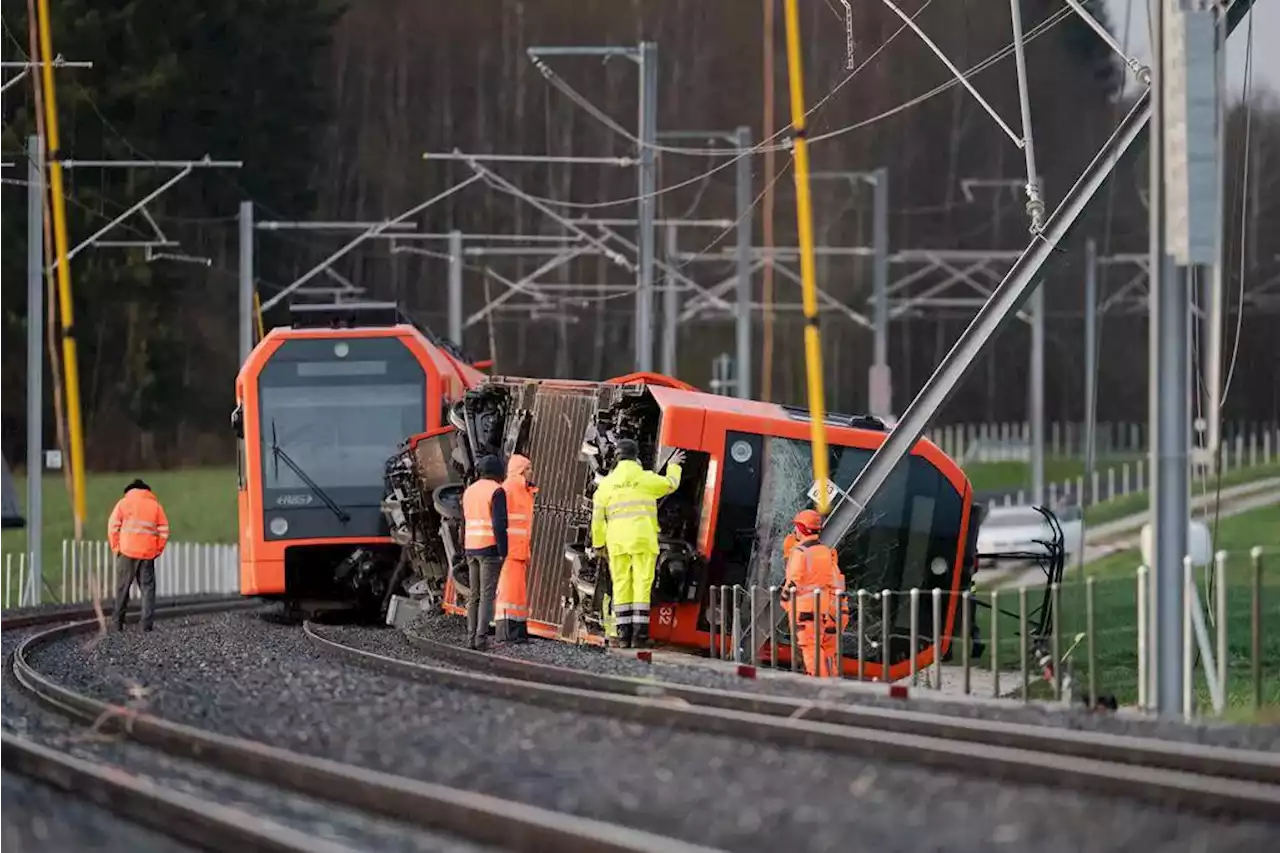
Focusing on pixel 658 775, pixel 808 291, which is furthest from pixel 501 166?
pixel 658 775

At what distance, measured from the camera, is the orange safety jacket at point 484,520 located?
63.0 ft

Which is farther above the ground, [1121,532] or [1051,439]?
[1051,439]

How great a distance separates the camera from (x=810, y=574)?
60.8ft

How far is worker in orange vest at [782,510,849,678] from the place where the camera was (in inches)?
720

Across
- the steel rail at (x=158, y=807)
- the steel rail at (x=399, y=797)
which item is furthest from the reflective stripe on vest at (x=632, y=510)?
the steel rail at (x=158, y=807)

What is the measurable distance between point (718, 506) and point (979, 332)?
263cm

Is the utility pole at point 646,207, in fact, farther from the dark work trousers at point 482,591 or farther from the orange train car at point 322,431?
the dark work trousers at point 482,591

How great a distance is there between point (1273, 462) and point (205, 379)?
105 ft

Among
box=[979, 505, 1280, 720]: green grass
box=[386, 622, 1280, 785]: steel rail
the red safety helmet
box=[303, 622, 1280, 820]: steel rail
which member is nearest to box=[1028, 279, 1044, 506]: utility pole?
box=[979, 505, 1280, 720]: green grass

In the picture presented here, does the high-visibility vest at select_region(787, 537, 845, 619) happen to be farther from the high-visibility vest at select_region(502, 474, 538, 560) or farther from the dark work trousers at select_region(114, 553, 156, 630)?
the dark work trousers at select_region(114, 553, 156, 630)

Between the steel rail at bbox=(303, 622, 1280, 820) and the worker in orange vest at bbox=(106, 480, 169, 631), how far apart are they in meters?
9.06

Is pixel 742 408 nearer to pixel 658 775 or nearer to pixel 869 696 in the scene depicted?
pixel 869 696

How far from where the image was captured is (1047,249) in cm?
1858

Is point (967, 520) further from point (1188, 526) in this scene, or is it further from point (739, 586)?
point (1188, 526)
